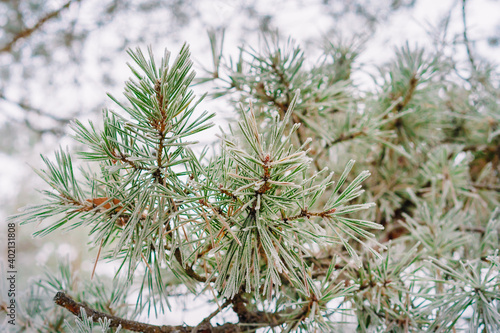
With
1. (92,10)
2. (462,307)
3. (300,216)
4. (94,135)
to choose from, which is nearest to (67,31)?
(92,10)

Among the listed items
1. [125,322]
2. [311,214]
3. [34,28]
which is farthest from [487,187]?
[34,28]

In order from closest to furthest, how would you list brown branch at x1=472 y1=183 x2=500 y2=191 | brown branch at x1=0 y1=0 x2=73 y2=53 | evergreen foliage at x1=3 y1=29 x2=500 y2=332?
1. evergreen foliage at x1=3 y1=29 x2=500 y2=332
2. brown branch at x1=472 y1=183 x2=500 y2=191
3. brown branch at x1=0 y1=0 x2=73 y2=53

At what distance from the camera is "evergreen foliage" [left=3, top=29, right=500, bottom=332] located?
26 cm

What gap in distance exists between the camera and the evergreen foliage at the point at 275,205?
261 mm

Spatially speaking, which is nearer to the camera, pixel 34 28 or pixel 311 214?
pixel 311 214

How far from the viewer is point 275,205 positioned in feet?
0.88

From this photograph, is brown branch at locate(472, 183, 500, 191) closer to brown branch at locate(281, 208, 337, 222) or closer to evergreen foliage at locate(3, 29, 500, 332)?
evergreen foliage at locate(3, 29, 500, 332)

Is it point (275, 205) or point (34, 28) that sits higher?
point (34, 28)

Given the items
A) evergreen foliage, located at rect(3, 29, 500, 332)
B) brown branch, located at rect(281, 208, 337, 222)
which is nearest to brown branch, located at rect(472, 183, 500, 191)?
evergreen foliage, located at rect(3, 29, 500, 332)

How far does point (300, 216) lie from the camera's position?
0.28 meters

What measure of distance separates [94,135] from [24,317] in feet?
0.97

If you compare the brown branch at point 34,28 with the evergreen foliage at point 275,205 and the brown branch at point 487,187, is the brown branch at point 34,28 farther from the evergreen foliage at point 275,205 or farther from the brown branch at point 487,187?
the brown branch at point 487,187

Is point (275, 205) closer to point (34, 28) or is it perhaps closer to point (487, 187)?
point (487, 187)

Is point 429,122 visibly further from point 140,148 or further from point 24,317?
point 24,317
